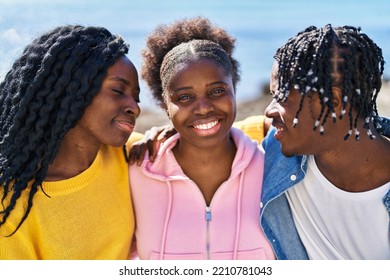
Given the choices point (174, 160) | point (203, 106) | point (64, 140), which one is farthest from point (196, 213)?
point (64, 140)

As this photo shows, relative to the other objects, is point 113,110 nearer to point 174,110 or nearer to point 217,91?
point 174,110

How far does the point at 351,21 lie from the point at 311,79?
8.50 metres

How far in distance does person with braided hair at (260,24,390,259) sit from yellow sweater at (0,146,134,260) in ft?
2.37

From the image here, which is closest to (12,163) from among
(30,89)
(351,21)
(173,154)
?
(30,89)

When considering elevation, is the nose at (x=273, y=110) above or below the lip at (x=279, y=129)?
above

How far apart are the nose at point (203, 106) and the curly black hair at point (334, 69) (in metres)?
0.34

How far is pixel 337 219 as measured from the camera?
2.61m

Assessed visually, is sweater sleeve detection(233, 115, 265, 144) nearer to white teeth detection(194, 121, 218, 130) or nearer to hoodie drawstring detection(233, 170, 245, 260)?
hoodie drawstring detection(233, 170, 245, 260)

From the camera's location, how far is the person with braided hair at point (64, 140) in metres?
2.53

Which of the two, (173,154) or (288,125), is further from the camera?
(173,154)

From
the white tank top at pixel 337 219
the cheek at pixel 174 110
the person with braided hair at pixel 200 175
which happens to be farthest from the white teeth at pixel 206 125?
the white tank top at pixel 337 219

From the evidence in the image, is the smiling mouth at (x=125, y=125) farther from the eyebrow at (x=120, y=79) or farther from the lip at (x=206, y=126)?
the lip at (x=206, y=126)
